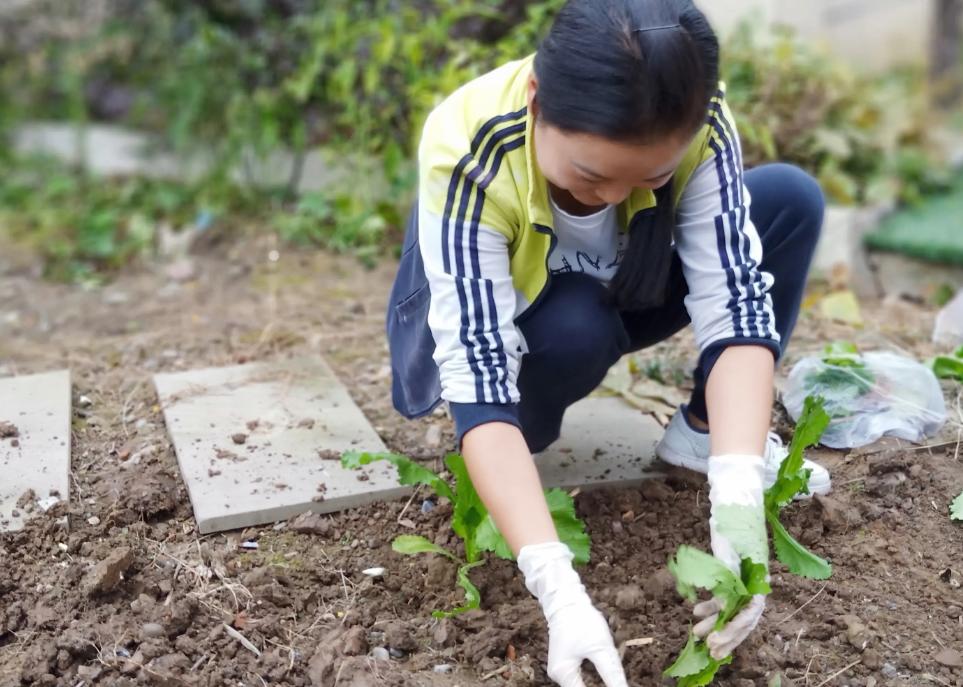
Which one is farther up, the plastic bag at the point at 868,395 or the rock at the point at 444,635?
the plastic bag at the point at 868,395

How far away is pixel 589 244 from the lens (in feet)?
5.94

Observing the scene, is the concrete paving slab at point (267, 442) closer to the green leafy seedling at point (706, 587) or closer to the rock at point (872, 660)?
the green leafy seedling at point (706, 587)

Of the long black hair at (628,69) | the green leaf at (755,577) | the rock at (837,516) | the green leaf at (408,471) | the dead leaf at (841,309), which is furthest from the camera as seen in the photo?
the dead leaf at (841,309)

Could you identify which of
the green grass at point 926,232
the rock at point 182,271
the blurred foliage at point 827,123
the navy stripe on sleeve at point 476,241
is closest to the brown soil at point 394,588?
the navy stripe on sleeve at point 476,241

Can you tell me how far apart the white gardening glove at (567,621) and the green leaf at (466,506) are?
0.33 m

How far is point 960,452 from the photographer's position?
2.17 metres

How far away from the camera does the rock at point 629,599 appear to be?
169cm

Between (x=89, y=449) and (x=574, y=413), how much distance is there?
1074 millimetres

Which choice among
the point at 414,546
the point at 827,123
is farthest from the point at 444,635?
the point at 827,123

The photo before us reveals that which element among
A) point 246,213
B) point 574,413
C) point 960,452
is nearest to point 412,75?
point 246,213

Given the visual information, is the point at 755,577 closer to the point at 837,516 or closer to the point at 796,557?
the point at 796,557

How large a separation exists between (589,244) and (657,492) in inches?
21.4

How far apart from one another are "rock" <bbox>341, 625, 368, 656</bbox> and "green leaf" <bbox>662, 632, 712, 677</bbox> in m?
0.48

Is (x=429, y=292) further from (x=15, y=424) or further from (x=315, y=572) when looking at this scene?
(x=15, y=424)
